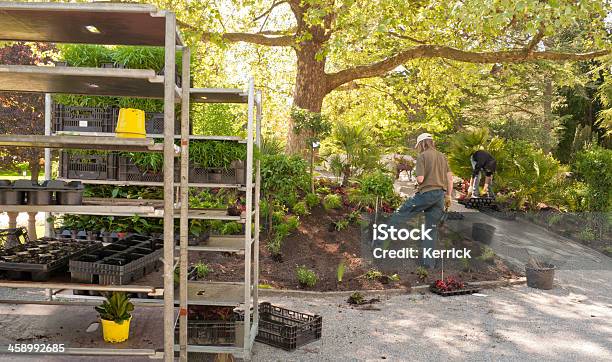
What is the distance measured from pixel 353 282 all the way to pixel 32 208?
567 cm

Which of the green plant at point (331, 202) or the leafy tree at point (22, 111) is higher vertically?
the leafy tree at point (22, 111)

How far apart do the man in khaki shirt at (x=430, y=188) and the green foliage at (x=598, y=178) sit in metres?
5.61

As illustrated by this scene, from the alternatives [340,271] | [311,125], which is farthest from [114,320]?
[311,125]

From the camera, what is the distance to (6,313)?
16.3 feet

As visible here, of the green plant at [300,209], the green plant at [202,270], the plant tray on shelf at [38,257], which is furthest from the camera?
the green plant at [300,209]

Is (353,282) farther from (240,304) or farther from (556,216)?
(556,216)

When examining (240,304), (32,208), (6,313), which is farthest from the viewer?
(240,304)

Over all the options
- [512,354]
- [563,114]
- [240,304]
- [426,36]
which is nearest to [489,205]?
[426,36]

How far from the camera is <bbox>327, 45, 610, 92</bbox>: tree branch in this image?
1281 cm

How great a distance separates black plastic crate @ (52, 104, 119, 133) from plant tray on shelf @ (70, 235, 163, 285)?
1.87 m

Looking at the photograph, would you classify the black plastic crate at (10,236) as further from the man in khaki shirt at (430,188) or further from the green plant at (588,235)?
the green plant at (588,235)

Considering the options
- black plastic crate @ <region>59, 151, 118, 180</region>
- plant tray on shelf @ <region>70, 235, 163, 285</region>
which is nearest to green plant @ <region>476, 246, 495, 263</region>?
black plastic crate @ <region>59, 151, 118, 180</region>

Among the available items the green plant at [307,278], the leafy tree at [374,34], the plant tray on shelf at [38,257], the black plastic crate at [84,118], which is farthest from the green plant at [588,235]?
the plant tray on shelf at [38,257]

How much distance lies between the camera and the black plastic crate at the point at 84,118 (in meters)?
6.35
